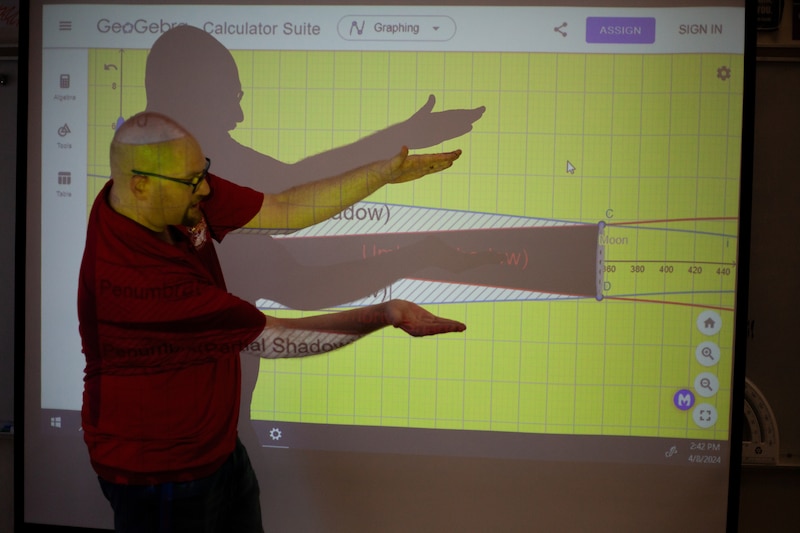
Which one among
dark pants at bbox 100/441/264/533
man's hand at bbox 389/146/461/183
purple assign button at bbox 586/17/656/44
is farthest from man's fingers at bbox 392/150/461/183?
dark pants at bbox 100/441/264/533

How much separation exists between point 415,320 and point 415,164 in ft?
1.30

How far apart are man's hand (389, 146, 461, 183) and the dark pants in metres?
0.83

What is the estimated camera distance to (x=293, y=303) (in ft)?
5.02

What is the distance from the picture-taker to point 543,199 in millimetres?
1500

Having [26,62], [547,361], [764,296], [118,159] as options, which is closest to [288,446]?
[547,361]

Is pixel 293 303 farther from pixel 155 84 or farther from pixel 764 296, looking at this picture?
pixel 764 296

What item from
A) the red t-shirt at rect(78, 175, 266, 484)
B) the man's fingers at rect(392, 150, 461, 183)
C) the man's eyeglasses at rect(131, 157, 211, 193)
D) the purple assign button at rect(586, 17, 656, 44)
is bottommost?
the red t-shirt at rect(78, 175, 266, 484)

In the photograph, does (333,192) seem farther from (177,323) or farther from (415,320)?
(177,323)

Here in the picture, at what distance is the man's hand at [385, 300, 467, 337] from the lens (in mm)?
1519

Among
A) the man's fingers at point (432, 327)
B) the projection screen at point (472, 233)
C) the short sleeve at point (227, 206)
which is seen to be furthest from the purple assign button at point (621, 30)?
the short sleeve at point (227, 206)

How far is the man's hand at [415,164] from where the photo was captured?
1.50m

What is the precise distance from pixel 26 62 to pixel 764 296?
6.91ft

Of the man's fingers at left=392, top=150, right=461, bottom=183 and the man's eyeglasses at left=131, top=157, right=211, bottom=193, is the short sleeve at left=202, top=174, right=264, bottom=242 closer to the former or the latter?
the man's eyeglasses at left=131, top=157, right=211, bottom=193

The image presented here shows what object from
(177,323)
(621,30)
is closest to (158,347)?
(177,323)
